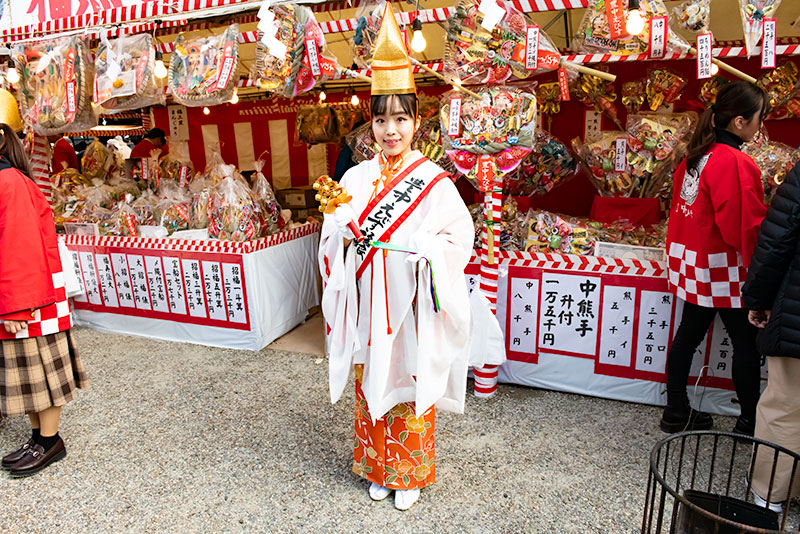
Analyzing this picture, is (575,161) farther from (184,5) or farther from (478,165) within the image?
(184,5)

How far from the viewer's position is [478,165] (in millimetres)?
3014

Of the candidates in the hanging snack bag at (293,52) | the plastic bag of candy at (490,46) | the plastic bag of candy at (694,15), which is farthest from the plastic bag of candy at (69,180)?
the plastic bag of candy at (694,15)

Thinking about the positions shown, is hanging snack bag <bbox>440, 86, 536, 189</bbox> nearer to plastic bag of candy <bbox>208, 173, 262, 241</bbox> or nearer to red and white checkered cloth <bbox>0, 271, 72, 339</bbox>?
plastic bag of candy <bbox>208, 173, 262, 241</bbox>

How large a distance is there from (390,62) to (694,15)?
1986 mm

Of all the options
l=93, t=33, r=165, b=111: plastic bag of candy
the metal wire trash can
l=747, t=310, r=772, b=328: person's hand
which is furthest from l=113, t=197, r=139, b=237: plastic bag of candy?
l=747, t=310, r=772, b=328: person's hand

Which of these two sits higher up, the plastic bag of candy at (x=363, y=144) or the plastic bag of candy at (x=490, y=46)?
the plastic bag of candy at (x=490, y=46)

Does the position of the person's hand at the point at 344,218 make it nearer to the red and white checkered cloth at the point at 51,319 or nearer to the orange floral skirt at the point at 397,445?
the orange floral skirt at the point at 397,445

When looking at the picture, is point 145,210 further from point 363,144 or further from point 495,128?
point 495,128

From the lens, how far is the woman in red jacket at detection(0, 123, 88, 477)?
2.33m

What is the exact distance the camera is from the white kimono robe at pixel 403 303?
2.07 metres

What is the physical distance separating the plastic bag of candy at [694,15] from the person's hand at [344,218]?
2.32 m

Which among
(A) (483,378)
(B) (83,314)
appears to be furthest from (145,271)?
(A) (483,378)

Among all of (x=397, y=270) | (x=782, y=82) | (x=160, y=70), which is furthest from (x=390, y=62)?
(x=782, y=82)

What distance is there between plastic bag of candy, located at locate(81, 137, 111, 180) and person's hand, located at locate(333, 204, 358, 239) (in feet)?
18.4
